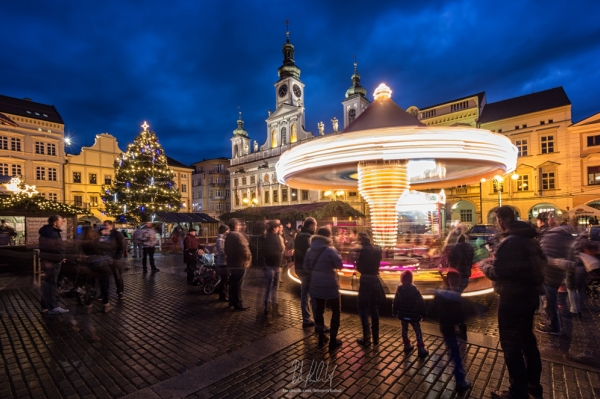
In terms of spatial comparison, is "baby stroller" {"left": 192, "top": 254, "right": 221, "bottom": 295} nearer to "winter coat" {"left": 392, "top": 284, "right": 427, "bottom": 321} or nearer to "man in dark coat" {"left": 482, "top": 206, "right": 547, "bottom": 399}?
"winter coat" {"left": 392, "top": 284, "right": 427, "bottom": 321}

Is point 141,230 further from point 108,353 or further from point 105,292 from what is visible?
point 108,353

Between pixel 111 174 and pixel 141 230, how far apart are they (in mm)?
34003

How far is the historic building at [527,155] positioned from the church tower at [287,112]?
14.7 meters

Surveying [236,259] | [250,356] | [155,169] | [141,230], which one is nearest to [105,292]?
[236,259]

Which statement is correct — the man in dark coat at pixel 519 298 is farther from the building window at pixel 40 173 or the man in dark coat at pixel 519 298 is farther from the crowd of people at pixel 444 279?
the building window at pixel 40 173

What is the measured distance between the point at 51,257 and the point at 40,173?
3721cm

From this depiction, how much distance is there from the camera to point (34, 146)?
111ft

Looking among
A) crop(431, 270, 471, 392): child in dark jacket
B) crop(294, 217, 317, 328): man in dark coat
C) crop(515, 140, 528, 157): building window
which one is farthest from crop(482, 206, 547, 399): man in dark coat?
crop(515, 140, 528, 157): building window

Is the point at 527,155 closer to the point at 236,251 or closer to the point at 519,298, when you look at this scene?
the point at 236,251

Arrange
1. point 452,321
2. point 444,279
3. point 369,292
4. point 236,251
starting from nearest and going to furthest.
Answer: point 452,321 → point 369,292 → point 444,279 → point 236,251

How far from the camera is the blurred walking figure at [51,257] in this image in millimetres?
5629

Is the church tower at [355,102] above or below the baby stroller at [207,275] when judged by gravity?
above

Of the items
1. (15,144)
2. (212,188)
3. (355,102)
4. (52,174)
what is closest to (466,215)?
(355,102)

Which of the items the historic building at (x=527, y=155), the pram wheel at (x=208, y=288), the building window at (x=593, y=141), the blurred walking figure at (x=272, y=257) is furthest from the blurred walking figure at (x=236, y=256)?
the building window at (x=593, y=141)
